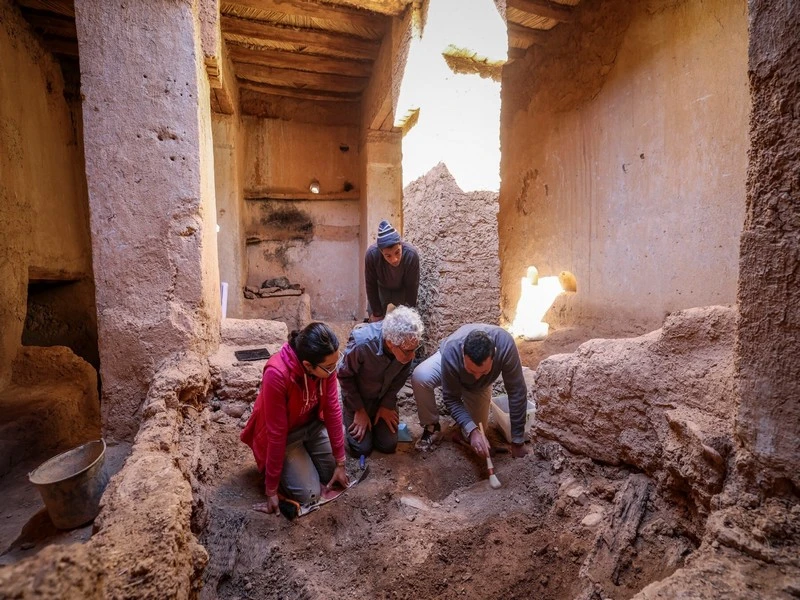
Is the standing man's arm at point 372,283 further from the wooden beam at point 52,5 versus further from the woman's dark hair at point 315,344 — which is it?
the wooden beam at point 52,5

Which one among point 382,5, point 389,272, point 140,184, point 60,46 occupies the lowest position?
point 389,272

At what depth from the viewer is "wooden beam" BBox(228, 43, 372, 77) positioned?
5.01m

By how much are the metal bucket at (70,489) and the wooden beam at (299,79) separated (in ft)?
16.7

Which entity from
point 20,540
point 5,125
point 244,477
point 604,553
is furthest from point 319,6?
point 604,553

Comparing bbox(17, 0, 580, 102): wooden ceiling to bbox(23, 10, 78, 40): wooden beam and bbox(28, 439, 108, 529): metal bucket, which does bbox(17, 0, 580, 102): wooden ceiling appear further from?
bbox(28, 439, 108, 529): metal bucket

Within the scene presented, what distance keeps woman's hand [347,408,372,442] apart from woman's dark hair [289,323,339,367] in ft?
3.47

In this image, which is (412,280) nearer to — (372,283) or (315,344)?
(372,283)

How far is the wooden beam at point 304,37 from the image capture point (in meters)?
4.35

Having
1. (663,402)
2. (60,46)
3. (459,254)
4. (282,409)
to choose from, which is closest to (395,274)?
(459,254)

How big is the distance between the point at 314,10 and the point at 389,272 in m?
2.66

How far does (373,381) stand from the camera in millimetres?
3252

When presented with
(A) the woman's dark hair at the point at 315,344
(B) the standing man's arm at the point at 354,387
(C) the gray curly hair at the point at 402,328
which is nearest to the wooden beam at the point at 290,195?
(B) the standing man's arm at the point at 354,387

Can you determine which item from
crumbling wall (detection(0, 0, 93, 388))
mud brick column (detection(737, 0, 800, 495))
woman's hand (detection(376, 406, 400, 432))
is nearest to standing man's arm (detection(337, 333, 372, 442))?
woman's hand (detection(376, 406, 400, 432))

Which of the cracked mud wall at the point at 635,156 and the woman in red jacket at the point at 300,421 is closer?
the woman in red jacket at the point at 300,421
